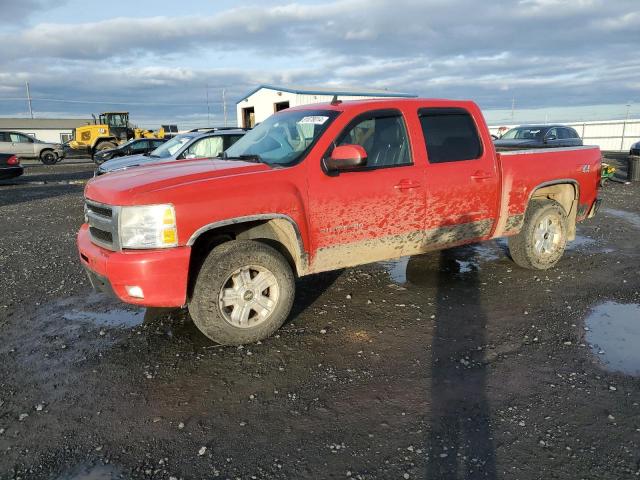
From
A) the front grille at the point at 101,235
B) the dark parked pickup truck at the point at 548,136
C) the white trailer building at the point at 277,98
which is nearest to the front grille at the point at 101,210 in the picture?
the front grille at the point at 101,235

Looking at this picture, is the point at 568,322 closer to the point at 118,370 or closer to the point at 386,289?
the point at 386,289

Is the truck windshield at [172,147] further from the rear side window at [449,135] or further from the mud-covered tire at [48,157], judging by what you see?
the mud-covered tire at [48,157]

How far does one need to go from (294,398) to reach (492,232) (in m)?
3.19

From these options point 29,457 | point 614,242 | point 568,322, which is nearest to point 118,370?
point 29,457

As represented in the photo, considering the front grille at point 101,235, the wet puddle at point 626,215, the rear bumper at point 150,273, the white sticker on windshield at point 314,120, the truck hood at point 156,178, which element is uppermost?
the white sticker on windshield at point 314,120

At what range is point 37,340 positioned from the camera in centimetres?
421

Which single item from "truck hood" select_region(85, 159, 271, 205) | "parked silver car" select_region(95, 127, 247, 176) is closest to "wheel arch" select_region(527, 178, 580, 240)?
"truck hood" select_region(85, 159, 271, 205)

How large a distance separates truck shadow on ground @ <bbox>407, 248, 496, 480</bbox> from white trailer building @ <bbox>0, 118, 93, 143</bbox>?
209 feet

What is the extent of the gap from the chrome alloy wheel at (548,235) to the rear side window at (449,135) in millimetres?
1451

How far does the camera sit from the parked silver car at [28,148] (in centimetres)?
2483

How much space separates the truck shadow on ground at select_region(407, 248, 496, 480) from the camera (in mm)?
2590

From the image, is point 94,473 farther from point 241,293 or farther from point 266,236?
point 266,236

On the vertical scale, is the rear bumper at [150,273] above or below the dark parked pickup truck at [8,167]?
above

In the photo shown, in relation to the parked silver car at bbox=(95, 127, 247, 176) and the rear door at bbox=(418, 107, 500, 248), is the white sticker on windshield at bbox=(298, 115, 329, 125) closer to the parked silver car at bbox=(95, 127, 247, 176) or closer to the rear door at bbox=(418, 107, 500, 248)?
the rear door at bbox=(418, 107, 500, 248)
